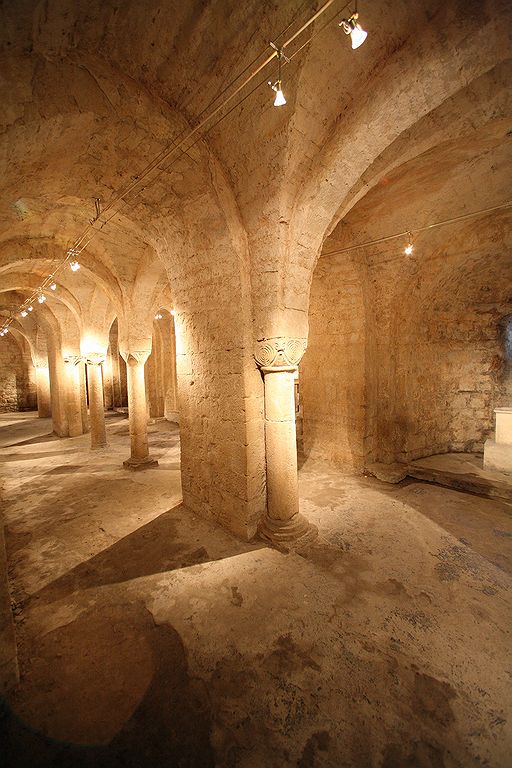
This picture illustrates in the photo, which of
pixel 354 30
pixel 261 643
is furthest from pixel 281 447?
pixel 354 30

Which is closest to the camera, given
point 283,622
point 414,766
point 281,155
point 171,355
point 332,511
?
point 414,766

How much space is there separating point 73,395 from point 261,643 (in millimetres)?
11819

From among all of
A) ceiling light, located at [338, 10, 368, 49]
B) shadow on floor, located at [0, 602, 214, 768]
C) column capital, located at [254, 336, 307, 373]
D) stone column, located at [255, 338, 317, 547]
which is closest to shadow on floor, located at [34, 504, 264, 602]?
stone column, located at [255, 338, 317, 547]

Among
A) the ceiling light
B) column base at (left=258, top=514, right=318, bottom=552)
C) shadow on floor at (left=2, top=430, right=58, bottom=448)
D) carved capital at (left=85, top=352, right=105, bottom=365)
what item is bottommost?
column base at (left=258, top=514, right=318, bottom=552)

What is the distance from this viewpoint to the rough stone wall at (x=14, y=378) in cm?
1877

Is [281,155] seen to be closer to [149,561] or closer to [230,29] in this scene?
[230,29]

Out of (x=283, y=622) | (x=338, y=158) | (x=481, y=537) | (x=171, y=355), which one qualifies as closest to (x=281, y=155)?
(x=338, y=158)

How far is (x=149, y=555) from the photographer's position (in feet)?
12.6

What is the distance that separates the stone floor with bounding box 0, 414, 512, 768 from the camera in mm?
1920

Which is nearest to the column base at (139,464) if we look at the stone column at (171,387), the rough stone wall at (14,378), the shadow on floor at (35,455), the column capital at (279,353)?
the shadow on floor at (35,455)

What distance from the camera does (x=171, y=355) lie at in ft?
51.0

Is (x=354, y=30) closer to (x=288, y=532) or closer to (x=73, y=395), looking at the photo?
(x=288, y=532)

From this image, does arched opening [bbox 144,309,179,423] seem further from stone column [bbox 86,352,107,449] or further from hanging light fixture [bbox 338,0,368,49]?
hanging light fixture [bbox 338,0,368,49]

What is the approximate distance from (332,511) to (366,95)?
522 centimetres
